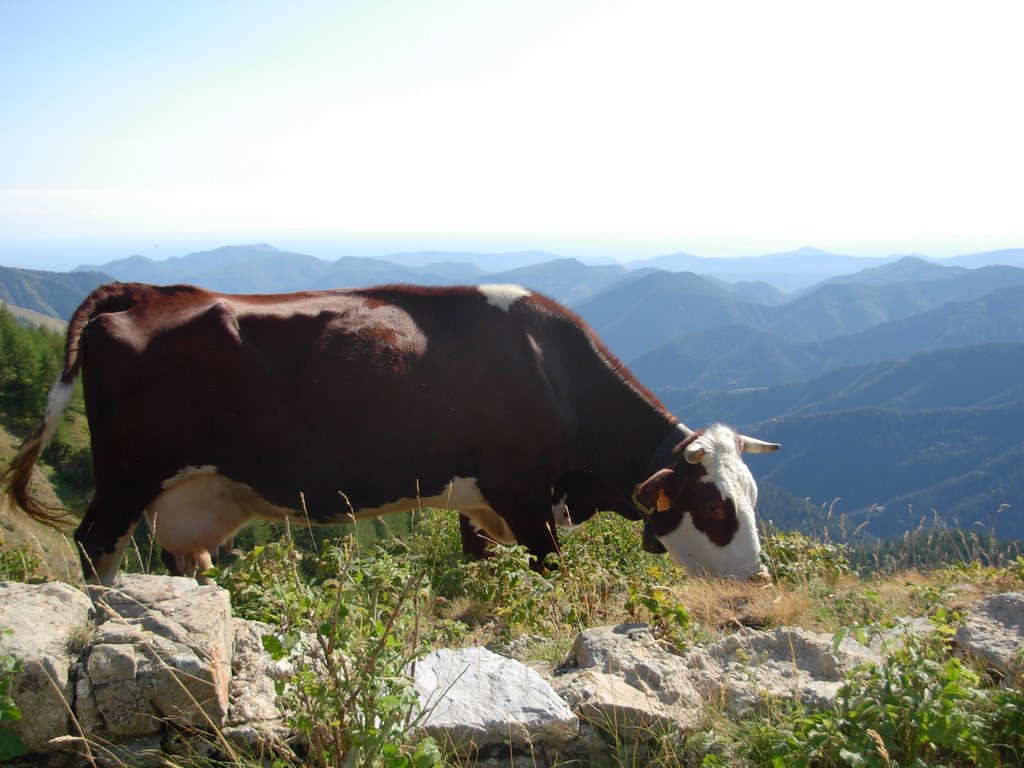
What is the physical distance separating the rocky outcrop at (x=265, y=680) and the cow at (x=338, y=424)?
3.05 m

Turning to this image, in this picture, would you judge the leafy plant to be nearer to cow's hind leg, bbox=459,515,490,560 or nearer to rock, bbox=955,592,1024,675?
cow's hind leg, bbox=459,515,490,560

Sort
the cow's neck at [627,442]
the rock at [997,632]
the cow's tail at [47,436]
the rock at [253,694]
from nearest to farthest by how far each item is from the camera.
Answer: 1. the rock at [253,694]
2. the rock at [997,632]
3. the cow's tail at [47,436]
4. the cow's neck at [627,442]

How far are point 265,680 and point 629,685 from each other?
1858mm

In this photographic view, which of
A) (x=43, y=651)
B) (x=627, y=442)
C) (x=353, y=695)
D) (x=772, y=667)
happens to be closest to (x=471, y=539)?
(x=627, y=442)

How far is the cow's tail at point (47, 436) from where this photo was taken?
23.4ft

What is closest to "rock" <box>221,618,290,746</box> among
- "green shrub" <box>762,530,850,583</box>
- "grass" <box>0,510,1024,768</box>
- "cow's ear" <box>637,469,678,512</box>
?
"grass" <box>0,510,1024,768</box>

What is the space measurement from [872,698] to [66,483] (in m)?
83.3

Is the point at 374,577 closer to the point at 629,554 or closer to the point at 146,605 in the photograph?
the point at 146,605

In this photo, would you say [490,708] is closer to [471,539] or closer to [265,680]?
[265,680]

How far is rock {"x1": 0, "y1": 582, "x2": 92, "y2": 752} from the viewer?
3.21 m

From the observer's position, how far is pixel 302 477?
7.39m

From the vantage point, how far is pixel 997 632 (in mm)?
4133

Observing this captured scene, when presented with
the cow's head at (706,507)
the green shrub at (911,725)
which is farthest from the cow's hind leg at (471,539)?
the green shrub at (911,725)

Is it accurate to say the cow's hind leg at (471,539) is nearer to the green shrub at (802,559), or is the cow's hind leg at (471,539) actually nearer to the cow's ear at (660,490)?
the cow's ear at (660,490)
